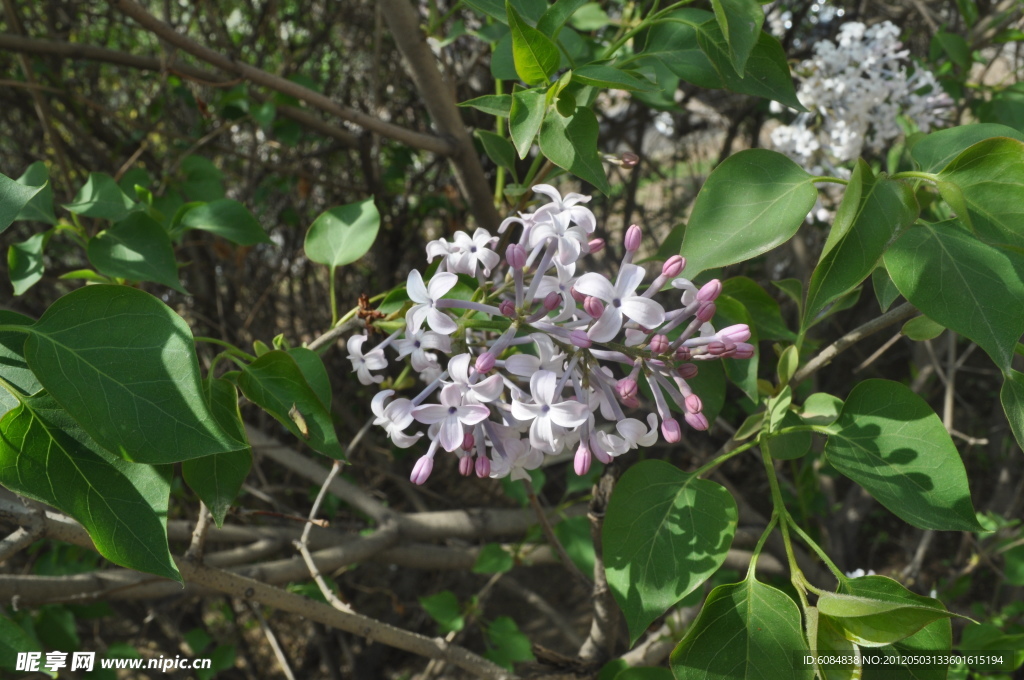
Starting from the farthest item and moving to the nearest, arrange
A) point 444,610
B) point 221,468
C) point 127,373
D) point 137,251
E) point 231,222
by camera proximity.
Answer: point 444,610 < point 231,222 < point 137,251 < point 221,468 < point 127,373

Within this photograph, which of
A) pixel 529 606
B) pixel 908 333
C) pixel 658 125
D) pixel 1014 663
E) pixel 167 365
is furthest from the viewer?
pixel 658 125

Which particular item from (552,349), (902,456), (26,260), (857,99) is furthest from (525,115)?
(857,99)

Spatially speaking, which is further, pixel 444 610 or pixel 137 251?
pixel 444 610

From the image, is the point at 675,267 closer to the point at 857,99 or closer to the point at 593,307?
the point at 593,307

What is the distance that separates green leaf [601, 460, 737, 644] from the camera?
950 millimetres

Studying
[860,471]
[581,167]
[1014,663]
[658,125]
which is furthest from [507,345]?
[658,125]

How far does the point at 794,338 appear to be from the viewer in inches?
47.5

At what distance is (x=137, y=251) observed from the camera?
130 centimetres

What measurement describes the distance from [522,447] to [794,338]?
543mm

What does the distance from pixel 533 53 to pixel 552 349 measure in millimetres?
392

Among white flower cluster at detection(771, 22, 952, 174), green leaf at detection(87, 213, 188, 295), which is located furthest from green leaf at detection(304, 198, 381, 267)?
white flower cluster at detection(771, 22, 952, 174)

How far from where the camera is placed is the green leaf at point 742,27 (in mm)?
860

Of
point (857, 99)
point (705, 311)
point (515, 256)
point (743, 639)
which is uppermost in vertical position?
point (515, 256)

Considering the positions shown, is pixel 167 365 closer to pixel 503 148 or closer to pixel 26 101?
pixel 503 148
